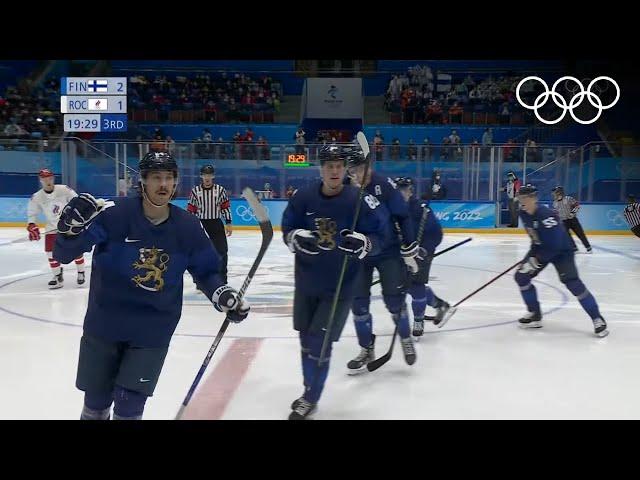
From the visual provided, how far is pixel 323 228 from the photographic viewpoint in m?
3.21

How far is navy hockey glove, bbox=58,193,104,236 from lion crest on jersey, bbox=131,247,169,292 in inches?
8.4

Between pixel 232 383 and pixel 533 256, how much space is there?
107 inches

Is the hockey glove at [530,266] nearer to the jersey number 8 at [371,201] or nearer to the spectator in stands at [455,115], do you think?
the jersey number 8 at [371,201]

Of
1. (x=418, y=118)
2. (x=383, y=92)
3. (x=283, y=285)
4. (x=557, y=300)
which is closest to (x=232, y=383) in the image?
(x=283, y=285)

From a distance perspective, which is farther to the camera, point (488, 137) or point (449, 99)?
point (449, 99)

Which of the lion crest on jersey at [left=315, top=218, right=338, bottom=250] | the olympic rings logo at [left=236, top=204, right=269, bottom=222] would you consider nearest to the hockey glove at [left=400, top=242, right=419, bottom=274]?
the lion crest on jersey at [left=315, top=218, right=338, bottom=250]

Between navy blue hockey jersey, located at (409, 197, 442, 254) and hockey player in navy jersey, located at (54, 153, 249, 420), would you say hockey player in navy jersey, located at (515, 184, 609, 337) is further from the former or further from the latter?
hockey player in navy jersey, located at (54, 153, 249, 420)

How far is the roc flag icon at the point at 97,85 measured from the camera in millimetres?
12617

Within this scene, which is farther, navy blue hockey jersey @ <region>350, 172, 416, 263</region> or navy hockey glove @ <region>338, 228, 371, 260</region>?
navy blue hockey jersey @ <region>350, 172, 416, 263</region>

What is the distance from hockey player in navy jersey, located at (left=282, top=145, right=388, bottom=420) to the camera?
10.2 feet

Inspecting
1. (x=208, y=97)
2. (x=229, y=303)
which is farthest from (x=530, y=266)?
(x=208, y=97)

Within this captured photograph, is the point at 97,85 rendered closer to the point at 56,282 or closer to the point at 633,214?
the point at 56,282

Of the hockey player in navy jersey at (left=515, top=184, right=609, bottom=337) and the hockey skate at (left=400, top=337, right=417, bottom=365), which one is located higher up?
the hockey player in navy jersey at (left=515, top=184, right=609, bottom=337)

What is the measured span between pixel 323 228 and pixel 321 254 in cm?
14
